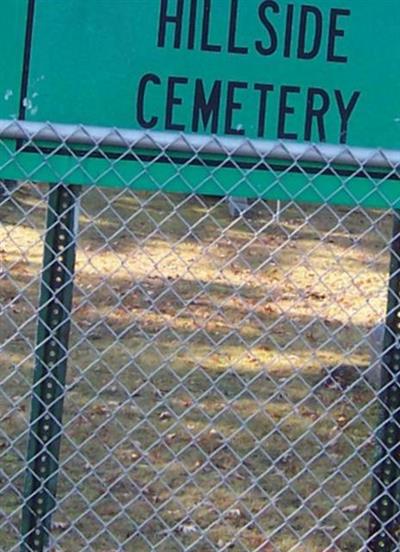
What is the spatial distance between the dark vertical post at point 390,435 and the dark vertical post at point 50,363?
3.13 feet

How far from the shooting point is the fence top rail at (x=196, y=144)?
10.8ft

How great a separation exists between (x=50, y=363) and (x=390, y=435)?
1.04 meters

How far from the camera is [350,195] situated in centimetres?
369

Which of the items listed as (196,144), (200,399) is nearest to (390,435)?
(196,144)

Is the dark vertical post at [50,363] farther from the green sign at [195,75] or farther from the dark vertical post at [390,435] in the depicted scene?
the dark vertical post at [390,435]

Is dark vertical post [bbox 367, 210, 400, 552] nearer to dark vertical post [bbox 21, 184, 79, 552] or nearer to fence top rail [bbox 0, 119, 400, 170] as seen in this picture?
fence top rail [bbox 0, 119, 400, 170]

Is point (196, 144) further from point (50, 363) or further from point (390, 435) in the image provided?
point (390, 435)

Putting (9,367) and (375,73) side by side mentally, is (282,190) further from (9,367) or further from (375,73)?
(9,367)

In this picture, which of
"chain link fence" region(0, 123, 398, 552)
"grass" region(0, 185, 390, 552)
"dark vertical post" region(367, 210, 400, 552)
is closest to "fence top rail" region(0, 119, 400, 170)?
"chain link fence" region(0, 123, 398, 552)

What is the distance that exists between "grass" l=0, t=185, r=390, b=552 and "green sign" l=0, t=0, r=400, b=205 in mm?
828

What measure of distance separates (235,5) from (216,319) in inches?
163

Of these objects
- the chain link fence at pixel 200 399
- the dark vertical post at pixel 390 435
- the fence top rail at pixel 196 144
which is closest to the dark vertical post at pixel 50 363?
the chain link fence at pixel 200 399

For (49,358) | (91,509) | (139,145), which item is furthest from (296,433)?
(139,145)

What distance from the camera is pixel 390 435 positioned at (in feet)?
12.6
